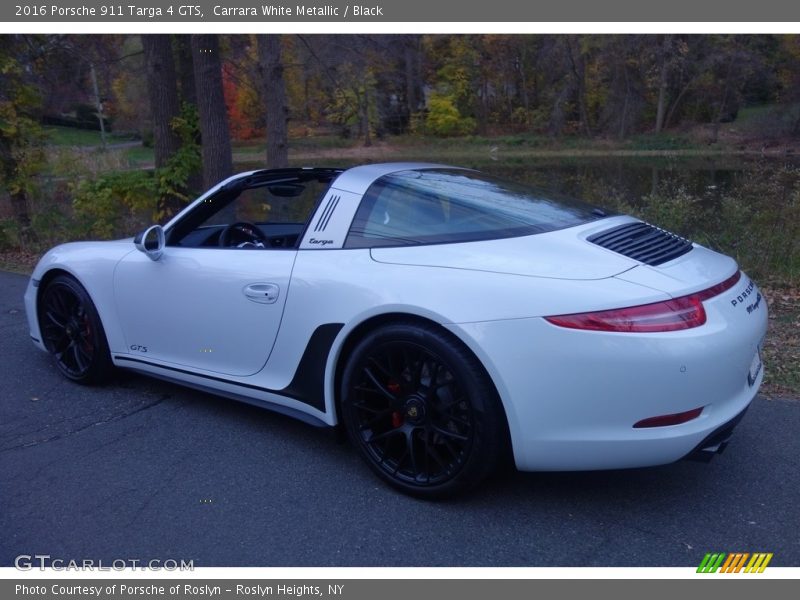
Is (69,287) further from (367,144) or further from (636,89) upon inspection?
(636,89)

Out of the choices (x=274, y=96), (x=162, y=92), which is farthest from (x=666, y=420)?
(x=162, y=92)

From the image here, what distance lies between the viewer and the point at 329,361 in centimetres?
360

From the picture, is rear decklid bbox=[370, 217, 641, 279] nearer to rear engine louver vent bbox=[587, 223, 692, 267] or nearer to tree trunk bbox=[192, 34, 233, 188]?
rear engine louver vent bbox=[587, 223, 692, 267]

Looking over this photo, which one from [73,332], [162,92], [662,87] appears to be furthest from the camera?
[662,87]

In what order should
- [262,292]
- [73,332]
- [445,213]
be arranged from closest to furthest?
[445,213] < [262,292] < [73,332]

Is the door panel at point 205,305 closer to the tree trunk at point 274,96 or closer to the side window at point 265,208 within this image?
the side window at point 265,208

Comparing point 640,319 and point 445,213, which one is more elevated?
point 445,213

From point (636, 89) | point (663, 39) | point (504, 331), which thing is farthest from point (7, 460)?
point (636, 89)

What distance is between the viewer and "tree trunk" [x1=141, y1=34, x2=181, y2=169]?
10.3 meters

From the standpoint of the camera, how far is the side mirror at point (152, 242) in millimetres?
4418

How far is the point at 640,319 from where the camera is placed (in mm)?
2914
